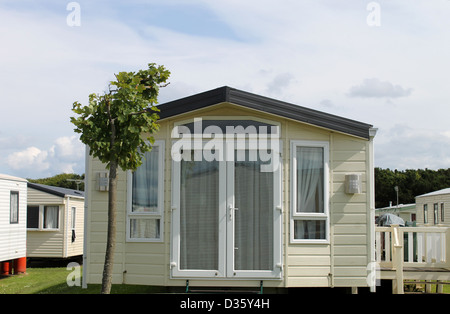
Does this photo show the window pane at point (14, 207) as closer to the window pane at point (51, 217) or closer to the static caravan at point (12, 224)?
the static caravan at point (12, 224)

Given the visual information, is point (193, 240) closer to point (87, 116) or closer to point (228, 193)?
point (228, 193)

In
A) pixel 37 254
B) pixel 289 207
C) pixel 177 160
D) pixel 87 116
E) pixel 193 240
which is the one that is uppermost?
pixel 87 116

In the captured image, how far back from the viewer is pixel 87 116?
6.61m

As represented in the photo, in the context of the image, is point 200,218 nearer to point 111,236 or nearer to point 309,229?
point 111,236

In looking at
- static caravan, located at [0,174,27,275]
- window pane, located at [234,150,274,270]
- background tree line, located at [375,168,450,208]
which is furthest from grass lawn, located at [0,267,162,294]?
background tree line, located at [375,168,450,208]

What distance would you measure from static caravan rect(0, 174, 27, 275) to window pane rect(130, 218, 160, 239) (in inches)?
309

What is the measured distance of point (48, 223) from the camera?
57.5 feet

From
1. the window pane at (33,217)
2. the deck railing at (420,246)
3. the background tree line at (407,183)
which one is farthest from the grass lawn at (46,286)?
the background tree line at (407,183)

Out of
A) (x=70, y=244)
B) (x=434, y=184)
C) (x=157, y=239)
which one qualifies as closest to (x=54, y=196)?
(x=70, y=244)

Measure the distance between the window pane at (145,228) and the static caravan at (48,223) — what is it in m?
10.7

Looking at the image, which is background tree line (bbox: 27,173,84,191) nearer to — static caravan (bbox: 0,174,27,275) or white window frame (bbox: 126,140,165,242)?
static caravan (bbox: 0,174,27,275)
